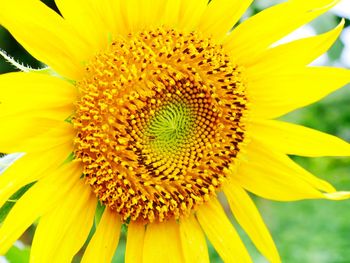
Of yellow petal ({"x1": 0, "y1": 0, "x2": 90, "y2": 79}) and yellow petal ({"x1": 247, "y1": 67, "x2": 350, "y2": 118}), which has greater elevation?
yellow petal ({"x1": 0, "y1": 0, "x2": 90, "y2": 79})

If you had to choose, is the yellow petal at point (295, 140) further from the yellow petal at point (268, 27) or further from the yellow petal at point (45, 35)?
the yellow petal at point (45, 35)

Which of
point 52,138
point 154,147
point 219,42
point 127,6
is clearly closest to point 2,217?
point 52,138

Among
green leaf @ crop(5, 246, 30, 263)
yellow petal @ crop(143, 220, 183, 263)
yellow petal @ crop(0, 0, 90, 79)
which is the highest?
yellow petal @ crop(0, 0, 90, 79)

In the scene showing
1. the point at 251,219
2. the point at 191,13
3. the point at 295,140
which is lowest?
the point at 251,219

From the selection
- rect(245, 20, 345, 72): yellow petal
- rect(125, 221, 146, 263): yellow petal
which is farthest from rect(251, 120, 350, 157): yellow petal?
rect(125, 221, 146, 263): yellow petal

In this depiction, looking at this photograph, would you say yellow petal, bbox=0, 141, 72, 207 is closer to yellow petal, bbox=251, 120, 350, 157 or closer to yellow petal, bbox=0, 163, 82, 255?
yellow petal, bbox=0, 163, 82, 255

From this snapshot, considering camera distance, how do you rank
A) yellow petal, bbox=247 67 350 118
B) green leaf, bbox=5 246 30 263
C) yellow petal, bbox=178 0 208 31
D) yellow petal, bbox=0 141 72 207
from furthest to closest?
1. green leaf, bbox=5 246 30 263
2. yellow petal, bbox=247 67 350 118
3. yellow petal, bbox=178 0 208 31
4. yellow petal, bbox=0 141 72 207

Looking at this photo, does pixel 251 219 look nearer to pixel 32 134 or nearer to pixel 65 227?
pixel 65 227

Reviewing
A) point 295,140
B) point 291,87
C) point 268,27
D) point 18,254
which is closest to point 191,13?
point 268,27
